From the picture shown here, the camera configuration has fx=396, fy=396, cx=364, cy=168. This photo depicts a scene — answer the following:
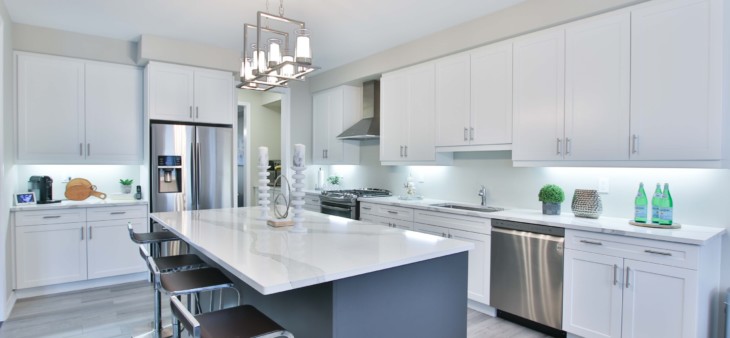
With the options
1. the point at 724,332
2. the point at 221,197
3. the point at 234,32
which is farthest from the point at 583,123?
the point at 221,197

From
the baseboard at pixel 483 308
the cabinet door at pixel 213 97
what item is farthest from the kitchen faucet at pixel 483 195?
the cabinet door at pixel 213 97

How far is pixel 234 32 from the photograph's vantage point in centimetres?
404

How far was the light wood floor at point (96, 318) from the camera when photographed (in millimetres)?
2982

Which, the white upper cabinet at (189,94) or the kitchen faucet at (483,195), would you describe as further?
the white upper cabinet at (189,94)

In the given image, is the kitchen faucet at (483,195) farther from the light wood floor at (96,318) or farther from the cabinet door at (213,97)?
the cabinet door at (213,97)

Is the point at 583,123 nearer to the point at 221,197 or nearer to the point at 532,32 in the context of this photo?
the point at 532,32

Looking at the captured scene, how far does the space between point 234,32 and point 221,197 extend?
1.87m

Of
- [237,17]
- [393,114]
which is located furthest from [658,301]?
[237,17]

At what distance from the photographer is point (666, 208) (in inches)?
101

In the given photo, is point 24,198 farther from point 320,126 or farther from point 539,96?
point 539,96

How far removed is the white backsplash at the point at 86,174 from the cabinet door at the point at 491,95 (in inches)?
151

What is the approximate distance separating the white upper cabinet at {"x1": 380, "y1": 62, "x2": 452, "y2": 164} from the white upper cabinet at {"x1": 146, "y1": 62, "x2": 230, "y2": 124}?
1.88 meters

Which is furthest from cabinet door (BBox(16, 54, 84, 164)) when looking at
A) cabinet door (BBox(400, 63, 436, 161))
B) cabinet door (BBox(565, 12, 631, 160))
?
cabinet door (BBox(565, 12, 631, 160))

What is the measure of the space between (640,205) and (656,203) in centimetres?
9
